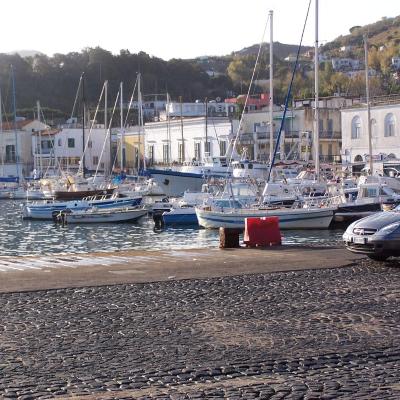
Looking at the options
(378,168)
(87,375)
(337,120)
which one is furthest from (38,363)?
(337,120)

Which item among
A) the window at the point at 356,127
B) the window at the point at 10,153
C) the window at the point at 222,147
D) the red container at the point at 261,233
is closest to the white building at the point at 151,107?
the window at the point at 10,153

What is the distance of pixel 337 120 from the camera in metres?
87.8

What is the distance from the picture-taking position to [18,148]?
11512 cm

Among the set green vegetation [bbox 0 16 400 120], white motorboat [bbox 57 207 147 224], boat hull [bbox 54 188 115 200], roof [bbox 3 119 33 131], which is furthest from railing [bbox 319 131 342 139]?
green vegetation [bbox 0 16 400 120]

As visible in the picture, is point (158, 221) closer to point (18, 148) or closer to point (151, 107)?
point (18, 148)

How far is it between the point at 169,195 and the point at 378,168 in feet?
56.1

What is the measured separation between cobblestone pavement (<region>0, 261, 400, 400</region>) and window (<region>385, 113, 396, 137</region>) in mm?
59682

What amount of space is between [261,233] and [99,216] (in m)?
34.5

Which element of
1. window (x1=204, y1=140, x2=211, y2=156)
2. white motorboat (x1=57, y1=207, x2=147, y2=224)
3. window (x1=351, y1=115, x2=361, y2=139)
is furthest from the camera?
window (x1=204, y1=140, x2=211, y2=156)

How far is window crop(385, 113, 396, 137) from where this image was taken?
73750 millimetres

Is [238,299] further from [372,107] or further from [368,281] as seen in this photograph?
[372,107]

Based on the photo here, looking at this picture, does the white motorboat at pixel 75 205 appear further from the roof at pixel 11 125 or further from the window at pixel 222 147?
the roof at pixel 11 125

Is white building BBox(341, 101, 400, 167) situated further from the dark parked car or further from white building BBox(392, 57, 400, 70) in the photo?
white building BBox(392, 57, 400, 70)

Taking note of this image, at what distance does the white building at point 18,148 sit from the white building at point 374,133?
44865 millimetres
